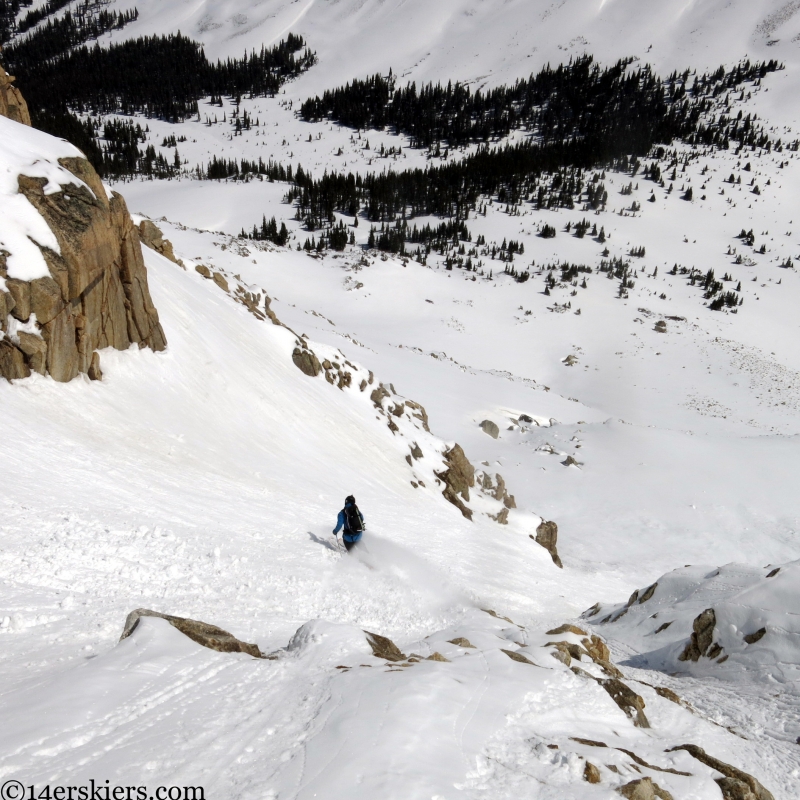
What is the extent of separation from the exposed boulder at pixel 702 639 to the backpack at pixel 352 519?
6.00 meters

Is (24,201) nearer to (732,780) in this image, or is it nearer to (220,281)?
(220,281)

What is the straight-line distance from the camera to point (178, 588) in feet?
24.1

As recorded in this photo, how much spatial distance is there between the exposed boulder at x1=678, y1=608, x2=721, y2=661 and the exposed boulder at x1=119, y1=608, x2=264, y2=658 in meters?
7.08

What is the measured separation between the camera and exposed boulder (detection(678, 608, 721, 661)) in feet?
27.8

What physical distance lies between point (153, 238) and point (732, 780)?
21907mm

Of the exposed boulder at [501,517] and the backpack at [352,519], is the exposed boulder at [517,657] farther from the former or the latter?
the exposed boulder at [501,517]

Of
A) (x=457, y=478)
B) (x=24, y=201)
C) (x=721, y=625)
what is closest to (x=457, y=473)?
(x=457, y=478)

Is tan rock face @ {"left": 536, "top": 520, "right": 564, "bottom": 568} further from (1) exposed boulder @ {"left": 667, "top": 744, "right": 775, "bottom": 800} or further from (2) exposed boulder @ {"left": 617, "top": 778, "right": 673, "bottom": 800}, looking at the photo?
(2) exposed boulder @ {"left": 617, "top": 778, "right": 673, "bottom": 800}

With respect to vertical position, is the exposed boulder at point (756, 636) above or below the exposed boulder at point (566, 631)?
above

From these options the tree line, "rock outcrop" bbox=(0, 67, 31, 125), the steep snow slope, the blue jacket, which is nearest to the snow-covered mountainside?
the blue jacket

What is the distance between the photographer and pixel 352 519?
33.2 ft

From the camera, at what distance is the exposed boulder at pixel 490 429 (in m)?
27.3

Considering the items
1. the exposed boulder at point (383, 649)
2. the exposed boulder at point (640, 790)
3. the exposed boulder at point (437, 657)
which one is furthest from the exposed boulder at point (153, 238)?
the exposed boulder at point (640, 790)

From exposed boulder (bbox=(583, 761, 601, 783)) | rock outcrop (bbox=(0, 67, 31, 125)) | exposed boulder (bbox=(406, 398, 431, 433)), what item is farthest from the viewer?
exposed boulder (bbox=(406, 398, 431, 433))
